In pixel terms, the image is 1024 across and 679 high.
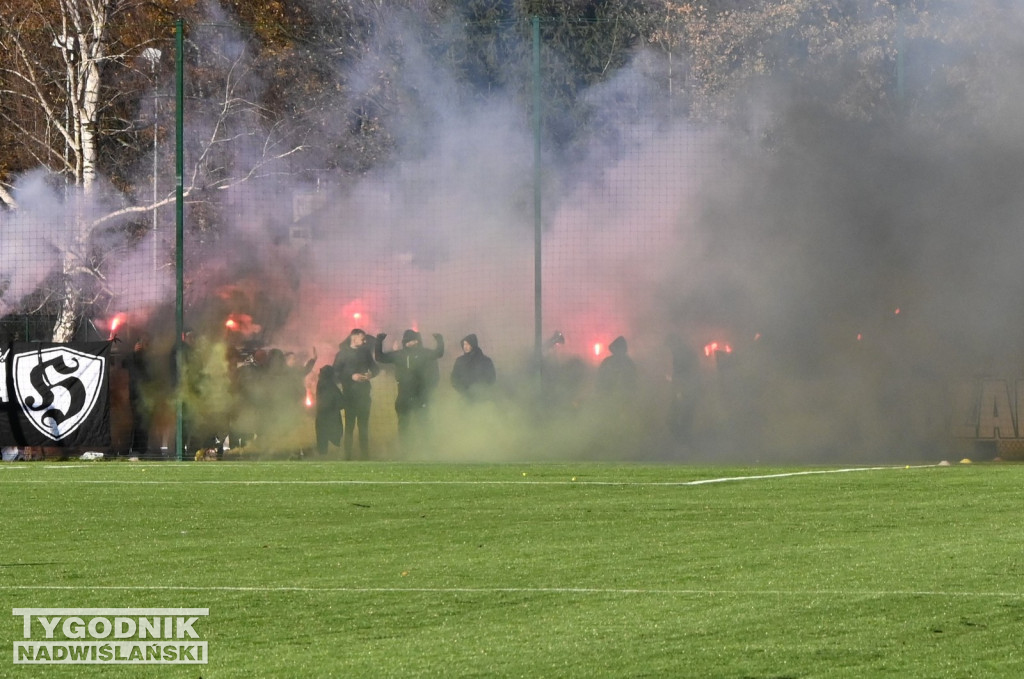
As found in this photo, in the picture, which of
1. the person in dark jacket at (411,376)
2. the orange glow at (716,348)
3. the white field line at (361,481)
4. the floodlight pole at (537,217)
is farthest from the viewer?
the orange glow at (716,348)

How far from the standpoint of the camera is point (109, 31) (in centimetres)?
2444

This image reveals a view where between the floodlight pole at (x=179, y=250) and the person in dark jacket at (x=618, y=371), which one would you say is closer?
the floodlight pole at (x=179, y=250)

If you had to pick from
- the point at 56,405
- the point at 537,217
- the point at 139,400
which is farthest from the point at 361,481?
the point at 537,217

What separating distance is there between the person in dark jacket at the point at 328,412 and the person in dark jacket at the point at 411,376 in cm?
60

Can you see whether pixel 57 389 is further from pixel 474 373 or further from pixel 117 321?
pixel 474 373

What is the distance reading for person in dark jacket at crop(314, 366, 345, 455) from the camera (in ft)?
55.0

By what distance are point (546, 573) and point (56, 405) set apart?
420 inches

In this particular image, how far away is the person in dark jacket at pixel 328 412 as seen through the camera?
1677cm

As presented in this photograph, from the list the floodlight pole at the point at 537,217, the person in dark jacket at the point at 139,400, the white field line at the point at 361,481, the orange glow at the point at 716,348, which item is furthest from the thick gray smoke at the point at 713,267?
the white field line at the point at 361,481

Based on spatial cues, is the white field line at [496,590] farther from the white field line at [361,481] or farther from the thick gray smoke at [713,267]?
the thick gray smoke at [713,267]

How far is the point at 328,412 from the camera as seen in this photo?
16.8 m

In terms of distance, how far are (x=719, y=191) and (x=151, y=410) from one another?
6805mm

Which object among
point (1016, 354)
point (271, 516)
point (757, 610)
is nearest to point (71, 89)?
point (1016, 354)

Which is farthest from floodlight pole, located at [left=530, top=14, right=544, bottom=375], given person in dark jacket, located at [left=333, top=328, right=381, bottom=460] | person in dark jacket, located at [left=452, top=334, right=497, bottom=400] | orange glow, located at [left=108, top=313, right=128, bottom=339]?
orange glow, located at [left=108, top=313, right=128, bottom=339]
